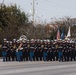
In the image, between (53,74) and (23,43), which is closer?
(53,74)

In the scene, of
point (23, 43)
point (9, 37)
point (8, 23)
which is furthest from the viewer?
point (8, 23)

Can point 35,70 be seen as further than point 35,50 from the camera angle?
No

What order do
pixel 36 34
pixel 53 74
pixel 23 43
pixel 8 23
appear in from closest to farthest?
pixel 53 74 → pixel 23 43 → pixel 8 23 → pixel 36 34

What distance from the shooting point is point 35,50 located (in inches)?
1137

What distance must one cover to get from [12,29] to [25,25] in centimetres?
835

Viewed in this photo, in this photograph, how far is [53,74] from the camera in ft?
54.7

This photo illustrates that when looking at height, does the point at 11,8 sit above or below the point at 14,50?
above

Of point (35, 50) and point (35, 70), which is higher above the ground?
point (35, 50)

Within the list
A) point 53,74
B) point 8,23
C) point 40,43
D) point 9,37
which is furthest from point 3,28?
point 53,74

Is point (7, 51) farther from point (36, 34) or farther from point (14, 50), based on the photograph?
point (36, 34)

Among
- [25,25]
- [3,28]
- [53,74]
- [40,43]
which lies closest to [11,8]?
[25,25]

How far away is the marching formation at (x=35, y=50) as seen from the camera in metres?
28.2

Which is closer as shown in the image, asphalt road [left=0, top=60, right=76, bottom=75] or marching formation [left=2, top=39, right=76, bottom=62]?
asphalt road [left=0, top=60, right=76, bottom=75]

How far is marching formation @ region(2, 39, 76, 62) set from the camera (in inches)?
1110
